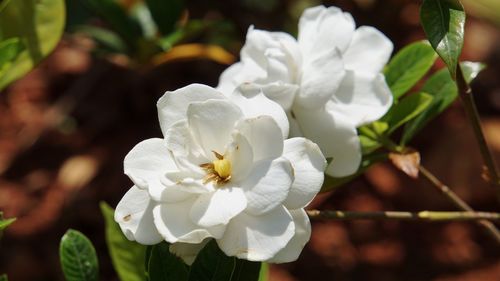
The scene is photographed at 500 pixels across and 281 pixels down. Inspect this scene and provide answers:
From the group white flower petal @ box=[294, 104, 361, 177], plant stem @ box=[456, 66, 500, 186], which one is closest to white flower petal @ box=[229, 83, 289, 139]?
white flower petal @ box=[294, 104, 361, 177]

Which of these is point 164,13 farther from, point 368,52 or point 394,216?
point 394,216

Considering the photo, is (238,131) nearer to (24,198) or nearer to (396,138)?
(396,138)

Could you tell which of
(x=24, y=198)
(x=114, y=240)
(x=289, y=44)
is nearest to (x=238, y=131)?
(x=289, y=44)

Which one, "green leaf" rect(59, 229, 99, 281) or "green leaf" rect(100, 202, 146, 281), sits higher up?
"green leaf" rect(59, 229, 99, 281)

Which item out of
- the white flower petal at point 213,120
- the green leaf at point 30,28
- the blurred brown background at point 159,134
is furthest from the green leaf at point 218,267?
the blurred brown background at point 159,134

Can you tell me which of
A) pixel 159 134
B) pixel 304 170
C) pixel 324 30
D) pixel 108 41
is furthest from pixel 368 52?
pixel 159 134

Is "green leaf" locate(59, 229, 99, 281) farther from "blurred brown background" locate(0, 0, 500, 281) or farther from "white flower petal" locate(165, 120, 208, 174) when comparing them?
"blurred brown background" locate(0, 0, 500, 281)

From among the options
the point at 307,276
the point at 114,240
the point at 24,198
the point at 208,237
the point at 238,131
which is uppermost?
the point at 238,131

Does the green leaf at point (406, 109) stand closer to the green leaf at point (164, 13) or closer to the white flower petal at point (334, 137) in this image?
the white flower petal at point (334, 137)
